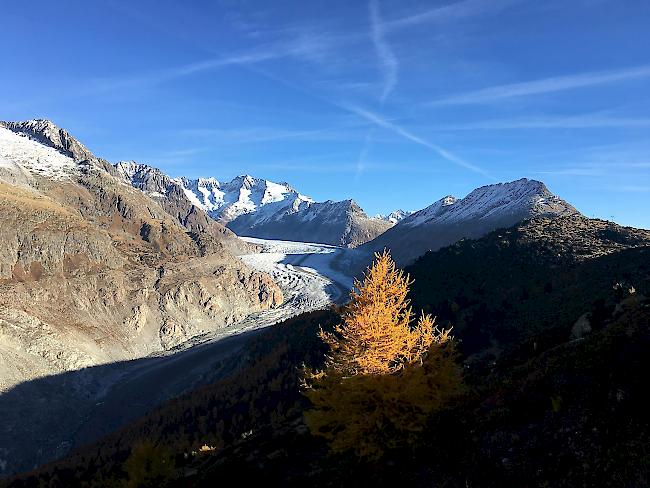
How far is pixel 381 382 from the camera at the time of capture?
15188 mm

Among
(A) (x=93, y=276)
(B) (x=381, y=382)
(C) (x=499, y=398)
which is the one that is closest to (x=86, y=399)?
(A) (x=93, y=276)

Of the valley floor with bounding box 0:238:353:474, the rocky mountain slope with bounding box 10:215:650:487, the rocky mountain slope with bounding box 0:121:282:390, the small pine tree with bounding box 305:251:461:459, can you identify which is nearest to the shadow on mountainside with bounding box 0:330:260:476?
the valley floor with bounding box 0:238:353:474

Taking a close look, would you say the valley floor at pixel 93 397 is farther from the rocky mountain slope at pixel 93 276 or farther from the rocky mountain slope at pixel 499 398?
the rocky mountain slope at pixel 499 398

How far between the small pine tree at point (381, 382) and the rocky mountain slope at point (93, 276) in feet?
245

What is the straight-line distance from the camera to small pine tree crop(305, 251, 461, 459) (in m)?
15.1

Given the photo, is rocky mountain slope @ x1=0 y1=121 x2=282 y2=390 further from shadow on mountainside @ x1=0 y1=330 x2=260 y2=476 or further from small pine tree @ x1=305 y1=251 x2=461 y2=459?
small pine tree @ x1=305 y1=251 x2=461 y2=459

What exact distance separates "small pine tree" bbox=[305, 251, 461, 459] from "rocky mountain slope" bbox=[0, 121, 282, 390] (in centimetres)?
7476

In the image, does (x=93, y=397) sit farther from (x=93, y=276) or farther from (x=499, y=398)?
(x=499, y=398)

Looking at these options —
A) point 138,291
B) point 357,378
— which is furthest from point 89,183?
point 357,378

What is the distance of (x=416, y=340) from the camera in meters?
16.2

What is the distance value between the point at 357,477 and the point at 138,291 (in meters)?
111

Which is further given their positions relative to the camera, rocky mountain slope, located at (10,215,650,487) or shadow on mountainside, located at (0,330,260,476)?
shadow on mountainside, located at (0,330,260,476)

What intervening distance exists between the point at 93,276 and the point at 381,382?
110 m

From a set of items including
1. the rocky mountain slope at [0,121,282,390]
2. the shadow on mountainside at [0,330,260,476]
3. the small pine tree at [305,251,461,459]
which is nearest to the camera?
the small pine tree at [305,251,461,459]
